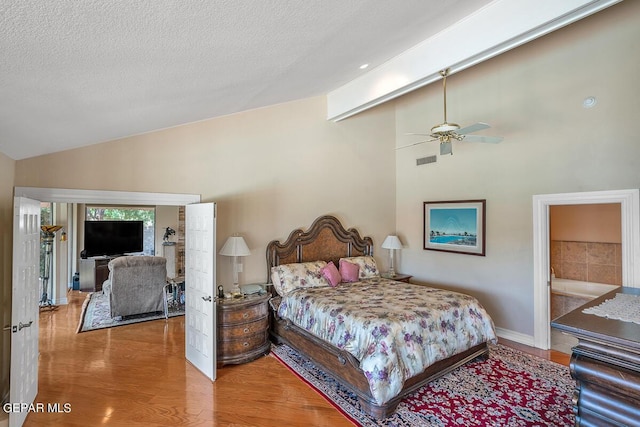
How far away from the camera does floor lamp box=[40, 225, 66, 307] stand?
227 inches

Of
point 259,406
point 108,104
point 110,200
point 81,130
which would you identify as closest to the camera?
point 108,104

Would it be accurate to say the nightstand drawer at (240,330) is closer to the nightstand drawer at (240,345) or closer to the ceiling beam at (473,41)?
the nightstand drawer at (240,345)

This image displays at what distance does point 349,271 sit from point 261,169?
208cm

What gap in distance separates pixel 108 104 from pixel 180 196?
1908mm

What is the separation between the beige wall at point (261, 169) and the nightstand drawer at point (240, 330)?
2.35ft

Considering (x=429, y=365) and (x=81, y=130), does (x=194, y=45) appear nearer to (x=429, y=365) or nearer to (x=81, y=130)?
(x=81, y=130)

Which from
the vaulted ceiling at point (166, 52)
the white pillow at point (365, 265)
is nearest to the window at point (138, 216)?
the vaulted ceiling at point (166, 52)

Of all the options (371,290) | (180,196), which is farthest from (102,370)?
(371,290)

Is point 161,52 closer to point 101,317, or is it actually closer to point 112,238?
point 101,317

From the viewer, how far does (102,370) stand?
3.47 m

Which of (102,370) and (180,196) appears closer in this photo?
(102,370)

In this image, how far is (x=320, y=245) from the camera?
5016 mm

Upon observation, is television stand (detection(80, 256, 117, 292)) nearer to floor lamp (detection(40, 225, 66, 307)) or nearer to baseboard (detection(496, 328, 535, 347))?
floor lamp (detection(40, 225, 66, 307))

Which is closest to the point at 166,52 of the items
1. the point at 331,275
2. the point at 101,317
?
Answer: the point at 331,275
